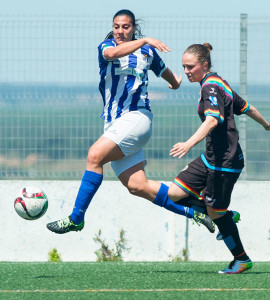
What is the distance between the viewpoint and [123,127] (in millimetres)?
6723

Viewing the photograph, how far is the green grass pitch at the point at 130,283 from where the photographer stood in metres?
5.42

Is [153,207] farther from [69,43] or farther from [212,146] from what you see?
[212,146]

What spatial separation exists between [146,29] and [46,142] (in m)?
1.89

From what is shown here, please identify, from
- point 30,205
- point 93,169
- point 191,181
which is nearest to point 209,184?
point 191,181

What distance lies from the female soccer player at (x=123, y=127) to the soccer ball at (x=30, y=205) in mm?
557

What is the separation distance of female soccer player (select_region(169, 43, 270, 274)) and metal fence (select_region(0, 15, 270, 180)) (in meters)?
3.54

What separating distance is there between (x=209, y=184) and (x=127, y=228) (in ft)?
12.5

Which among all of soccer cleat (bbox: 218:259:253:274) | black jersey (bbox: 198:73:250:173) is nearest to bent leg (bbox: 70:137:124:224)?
black jersey (bbox: 198:73:250:173)

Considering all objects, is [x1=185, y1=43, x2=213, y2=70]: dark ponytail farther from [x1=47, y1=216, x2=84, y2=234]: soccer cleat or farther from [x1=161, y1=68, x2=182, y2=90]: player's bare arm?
[x1=47, y1=216, x2=84, y2=234]: soccer cleat

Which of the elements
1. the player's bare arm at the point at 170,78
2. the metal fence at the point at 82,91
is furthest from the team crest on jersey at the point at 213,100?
the metal fence at the point at 82,91

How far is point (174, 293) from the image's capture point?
17.9 ft

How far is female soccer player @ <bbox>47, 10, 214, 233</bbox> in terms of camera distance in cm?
666

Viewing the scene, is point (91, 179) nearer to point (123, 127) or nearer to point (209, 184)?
point (123, 127)

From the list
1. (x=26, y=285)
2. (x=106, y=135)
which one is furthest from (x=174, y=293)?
(x=106, y=135)
